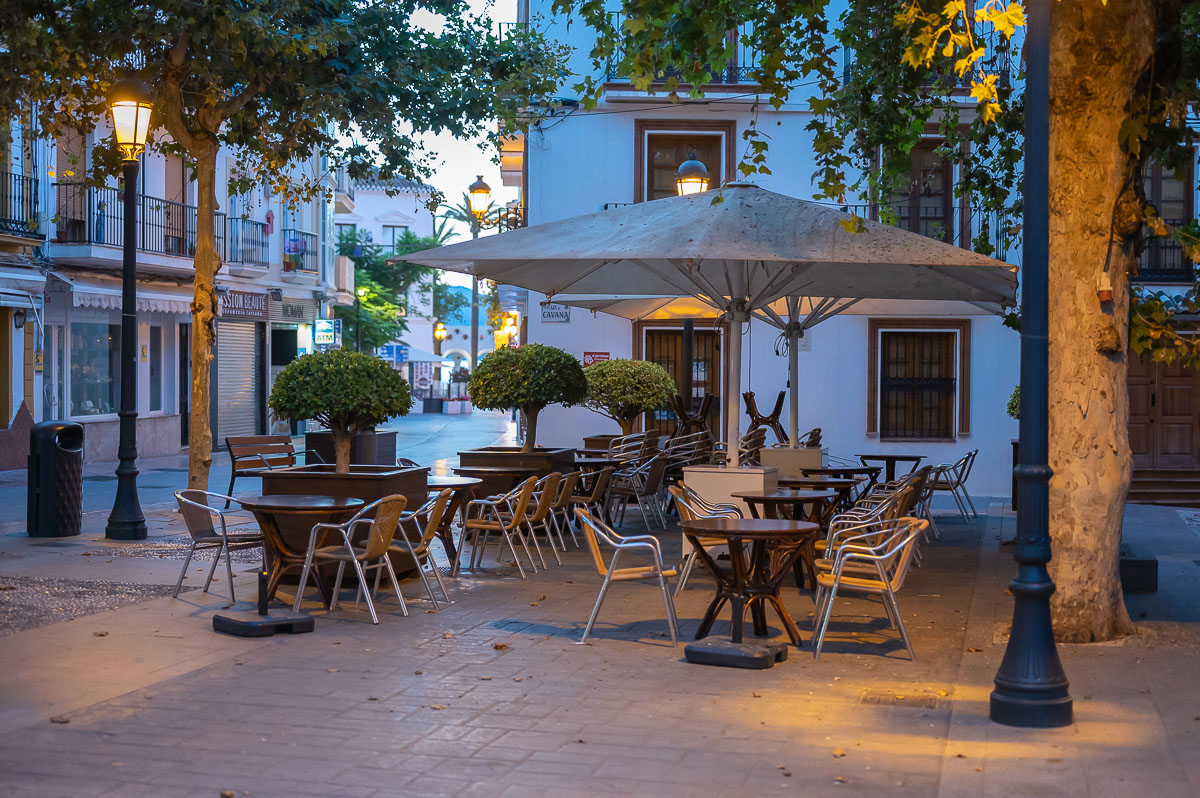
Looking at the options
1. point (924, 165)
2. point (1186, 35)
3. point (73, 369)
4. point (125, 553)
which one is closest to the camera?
point (1186, 35)

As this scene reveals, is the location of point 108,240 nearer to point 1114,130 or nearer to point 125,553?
point 125,553

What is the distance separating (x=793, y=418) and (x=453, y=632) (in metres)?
6.63

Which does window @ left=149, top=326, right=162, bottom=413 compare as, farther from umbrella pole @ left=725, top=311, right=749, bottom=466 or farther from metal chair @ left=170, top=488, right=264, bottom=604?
umbrella pole @ left=725, top=311, right=749, bottom=466

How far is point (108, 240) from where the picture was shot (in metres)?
23.7

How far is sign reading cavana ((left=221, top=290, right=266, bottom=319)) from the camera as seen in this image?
28170 mm

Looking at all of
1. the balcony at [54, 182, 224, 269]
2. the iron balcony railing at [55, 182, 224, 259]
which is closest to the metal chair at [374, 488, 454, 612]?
the iron balcony railing at [55, 182, 224, 259]

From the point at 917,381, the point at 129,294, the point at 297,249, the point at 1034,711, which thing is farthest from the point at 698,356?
the point at 1034,711

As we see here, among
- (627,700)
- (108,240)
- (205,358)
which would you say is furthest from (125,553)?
(108,240)

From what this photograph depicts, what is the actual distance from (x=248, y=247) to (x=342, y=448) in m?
20.5

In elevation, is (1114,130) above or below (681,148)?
below

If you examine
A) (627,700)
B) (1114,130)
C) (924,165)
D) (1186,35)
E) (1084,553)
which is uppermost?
(924,165)

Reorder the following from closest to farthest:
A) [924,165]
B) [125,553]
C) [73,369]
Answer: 1. [125,553]
2. [924,165]
3. [73,369]

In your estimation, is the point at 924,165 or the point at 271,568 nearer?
the point at 271,568

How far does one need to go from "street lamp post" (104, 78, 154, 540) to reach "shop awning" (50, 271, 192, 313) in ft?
31.3
